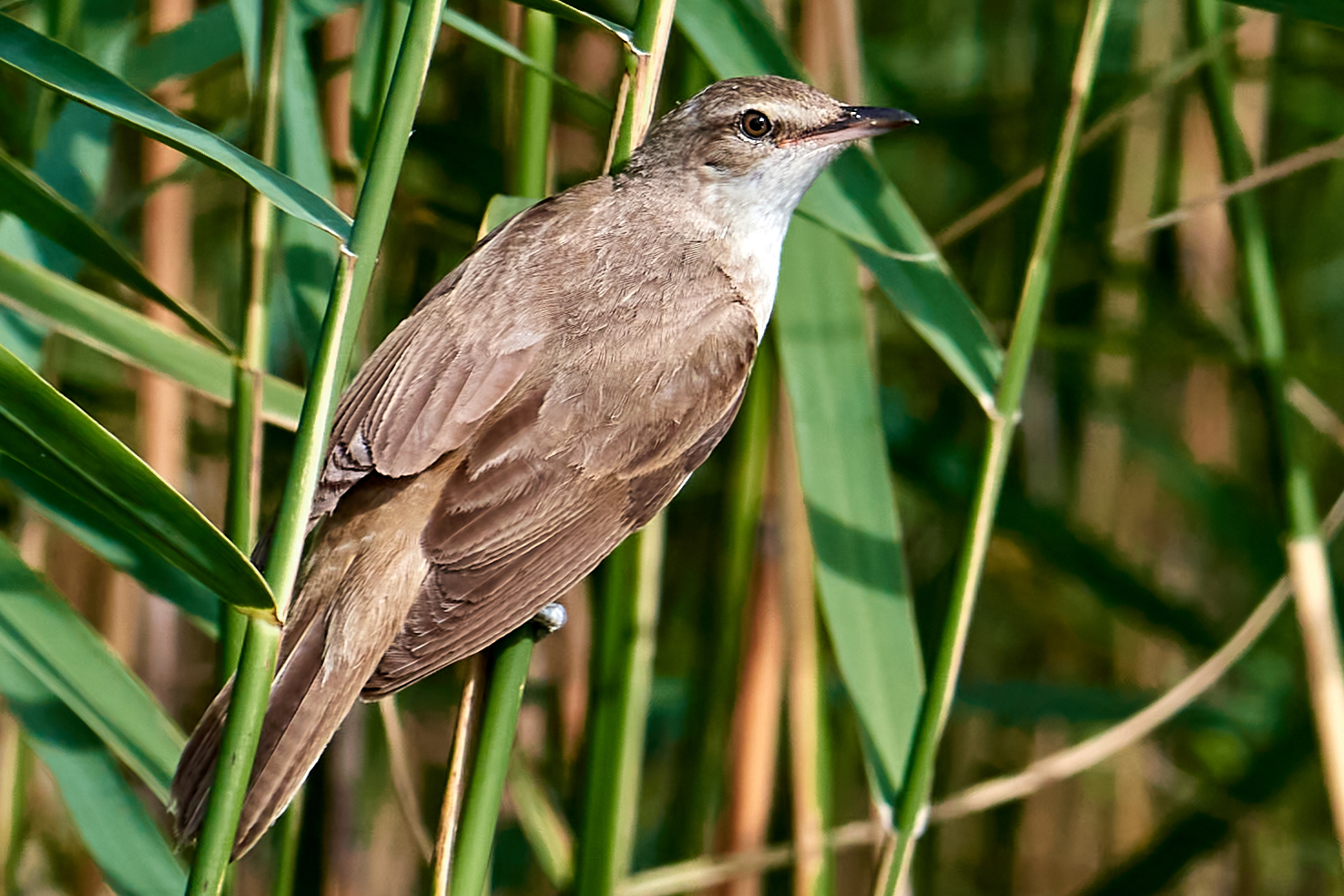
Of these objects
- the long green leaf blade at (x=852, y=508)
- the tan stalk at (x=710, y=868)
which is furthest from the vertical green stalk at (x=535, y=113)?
the tan stalk at (x=710, y=868)

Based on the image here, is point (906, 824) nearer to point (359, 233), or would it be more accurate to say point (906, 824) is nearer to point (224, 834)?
point (224, 834)

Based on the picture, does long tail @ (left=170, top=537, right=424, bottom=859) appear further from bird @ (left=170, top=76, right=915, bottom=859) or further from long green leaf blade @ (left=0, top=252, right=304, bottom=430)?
long green leaf blade @ (left=0, top=252, right=304, bottom=430)

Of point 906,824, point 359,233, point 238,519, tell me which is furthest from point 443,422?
point 906,824

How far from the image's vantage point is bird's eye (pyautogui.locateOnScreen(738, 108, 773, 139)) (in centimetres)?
164

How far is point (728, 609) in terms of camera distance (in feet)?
5.30

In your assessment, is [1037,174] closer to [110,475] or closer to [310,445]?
[310,445]

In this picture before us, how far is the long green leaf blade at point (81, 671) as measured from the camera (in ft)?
3.94

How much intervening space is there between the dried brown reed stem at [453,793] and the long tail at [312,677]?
0.41ft

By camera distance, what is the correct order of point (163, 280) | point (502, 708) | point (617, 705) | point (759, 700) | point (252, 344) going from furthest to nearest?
point (163, 280) < point (759, 700) < point (617, 705) < point (252, 344) < point (502, 708)

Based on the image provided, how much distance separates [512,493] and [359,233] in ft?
1.96

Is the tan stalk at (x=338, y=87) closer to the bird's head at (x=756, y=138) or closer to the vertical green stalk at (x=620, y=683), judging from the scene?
the bird's head at (x=756, y=138)

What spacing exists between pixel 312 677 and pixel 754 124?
2.99ft

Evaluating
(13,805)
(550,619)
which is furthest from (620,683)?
(13,805)

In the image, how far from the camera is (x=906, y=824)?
3.88ft
